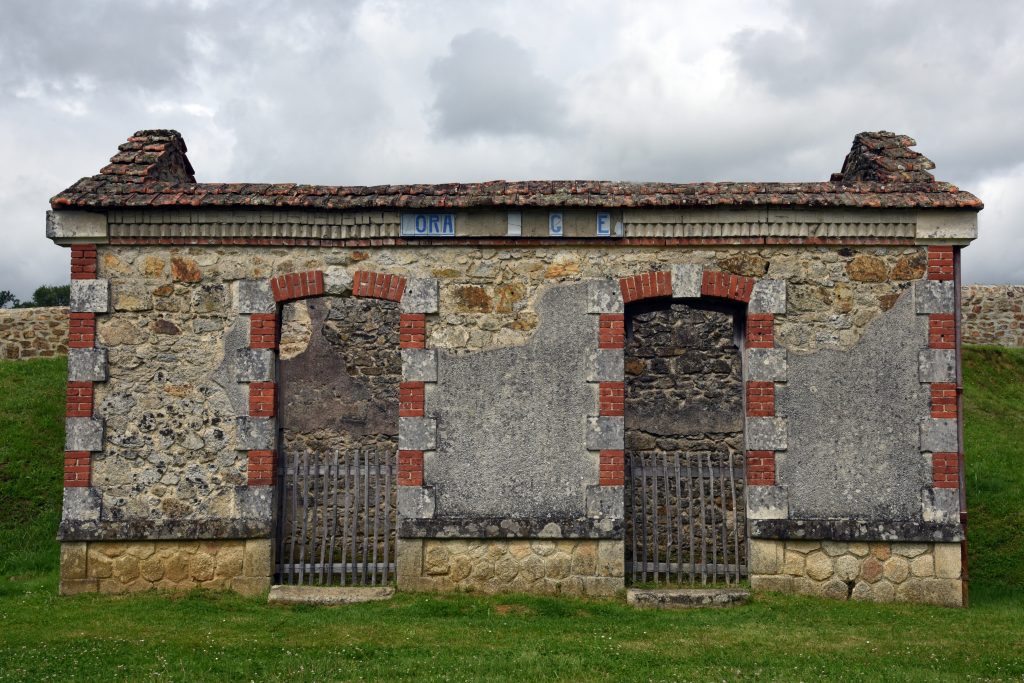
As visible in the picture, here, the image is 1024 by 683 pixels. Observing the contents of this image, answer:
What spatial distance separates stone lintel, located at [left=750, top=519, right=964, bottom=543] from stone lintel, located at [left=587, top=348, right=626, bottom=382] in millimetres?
2172

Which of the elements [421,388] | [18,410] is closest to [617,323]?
[421,388]

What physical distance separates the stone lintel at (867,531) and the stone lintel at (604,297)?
2751 mm

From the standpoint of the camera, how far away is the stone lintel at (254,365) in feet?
30.4

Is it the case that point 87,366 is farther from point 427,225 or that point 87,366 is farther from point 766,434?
point 766,434

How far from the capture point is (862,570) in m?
9.09

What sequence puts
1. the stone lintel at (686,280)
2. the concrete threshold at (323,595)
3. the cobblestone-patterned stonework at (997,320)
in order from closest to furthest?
the concrete threshold at (323,595), the stone lintel at (686,280), the cobblestone-patterned stonework at (997,320)

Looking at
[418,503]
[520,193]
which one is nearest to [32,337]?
[418,503]

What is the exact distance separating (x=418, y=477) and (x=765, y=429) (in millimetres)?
3623

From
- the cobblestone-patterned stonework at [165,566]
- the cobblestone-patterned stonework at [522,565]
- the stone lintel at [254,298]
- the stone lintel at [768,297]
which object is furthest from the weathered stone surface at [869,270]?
the cobblestone-patterned stonework at [165,566]

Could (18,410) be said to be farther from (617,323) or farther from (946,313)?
(946,313)

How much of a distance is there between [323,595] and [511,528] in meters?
2.01

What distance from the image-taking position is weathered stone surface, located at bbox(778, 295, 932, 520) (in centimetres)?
914

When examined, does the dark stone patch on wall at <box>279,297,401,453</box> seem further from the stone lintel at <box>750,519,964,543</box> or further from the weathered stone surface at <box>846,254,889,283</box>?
the weathered stone surface at <box>846,254,889,283</box>

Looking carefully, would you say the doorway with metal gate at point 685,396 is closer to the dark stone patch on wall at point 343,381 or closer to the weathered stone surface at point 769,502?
the dark stone patch on wall at point 343,381
